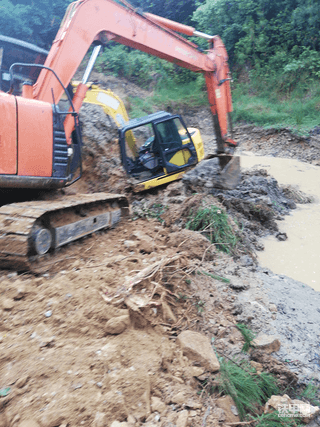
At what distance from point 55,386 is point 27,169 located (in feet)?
7.31

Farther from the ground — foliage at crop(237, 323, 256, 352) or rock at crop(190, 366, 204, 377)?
foliage at crop(237, 323, 256, 352)

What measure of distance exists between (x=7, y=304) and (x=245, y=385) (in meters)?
1.83

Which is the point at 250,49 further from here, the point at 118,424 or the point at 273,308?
the point at 118,424

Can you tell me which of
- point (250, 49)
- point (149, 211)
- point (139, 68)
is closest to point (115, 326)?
point (149, 211)

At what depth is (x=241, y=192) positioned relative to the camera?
677 centimetres

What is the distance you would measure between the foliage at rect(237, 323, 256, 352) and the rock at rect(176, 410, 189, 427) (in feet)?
2.80

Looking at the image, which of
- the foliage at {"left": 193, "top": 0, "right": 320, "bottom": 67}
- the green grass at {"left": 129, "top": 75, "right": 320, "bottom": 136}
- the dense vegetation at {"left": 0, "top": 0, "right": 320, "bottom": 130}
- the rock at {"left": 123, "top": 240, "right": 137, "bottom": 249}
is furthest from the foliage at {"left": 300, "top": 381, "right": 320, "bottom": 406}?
the foliage at {"left": 193, "top": 0, "right": 320, "bottom": 67}

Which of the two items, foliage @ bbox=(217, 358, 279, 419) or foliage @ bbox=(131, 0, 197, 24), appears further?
foliage @ bbox=(131, 0, 197, 24)

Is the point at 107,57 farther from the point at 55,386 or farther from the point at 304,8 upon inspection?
the point at 55,386

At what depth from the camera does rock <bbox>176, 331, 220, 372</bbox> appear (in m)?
2.35

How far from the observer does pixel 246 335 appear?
277 cm

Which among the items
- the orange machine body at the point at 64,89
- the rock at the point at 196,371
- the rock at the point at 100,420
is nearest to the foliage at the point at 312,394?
the rock at the point at 196,371

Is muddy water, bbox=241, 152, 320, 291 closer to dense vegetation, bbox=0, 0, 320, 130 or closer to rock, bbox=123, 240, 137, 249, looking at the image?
rock, bbox=123, 240, 137, 249

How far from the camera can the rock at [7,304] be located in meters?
2.56
